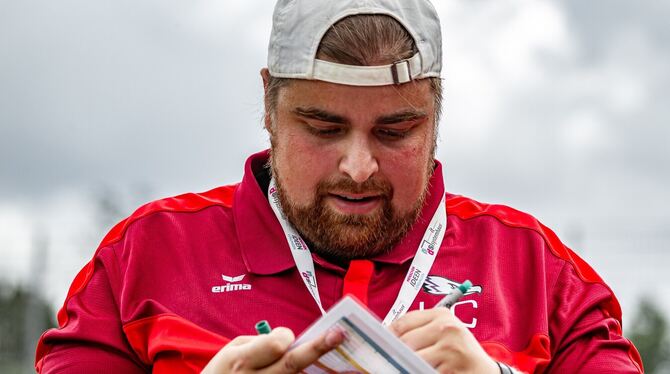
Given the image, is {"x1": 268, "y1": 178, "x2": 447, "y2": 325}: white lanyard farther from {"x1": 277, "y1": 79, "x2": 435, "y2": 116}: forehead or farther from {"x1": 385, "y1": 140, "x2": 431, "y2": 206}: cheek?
{"x1": 277, "y1": 79, "x2": 435, "y2": 116}: forehead

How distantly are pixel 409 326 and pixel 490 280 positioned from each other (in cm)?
80

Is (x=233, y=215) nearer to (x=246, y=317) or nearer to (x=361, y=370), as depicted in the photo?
(x=246, y=317)

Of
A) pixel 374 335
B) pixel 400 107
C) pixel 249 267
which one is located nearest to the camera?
pixel 374 335

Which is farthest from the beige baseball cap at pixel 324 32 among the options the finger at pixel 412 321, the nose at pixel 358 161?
the finger at pixel 412 321

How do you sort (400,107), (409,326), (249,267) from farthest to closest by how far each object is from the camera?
(249,267) → (400,107) → (409,326)

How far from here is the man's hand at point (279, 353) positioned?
8.16 feet

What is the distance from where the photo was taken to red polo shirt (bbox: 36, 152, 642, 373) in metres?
3.28

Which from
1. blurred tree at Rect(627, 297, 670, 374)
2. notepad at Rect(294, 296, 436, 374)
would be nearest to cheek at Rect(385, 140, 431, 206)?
notepad at Rect(294, 296, 436, 374)

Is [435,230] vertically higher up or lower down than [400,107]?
lower down

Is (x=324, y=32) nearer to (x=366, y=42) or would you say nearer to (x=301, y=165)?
(x=366, y=42)

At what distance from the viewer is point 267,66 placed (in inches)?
137

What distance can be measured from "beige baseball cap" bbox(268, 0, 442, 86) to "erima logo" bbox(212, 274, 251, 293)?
58 cm

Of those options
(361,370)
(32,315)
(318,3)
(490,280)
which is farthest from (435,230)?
(32,315)

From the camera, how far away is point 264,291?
3385mm
